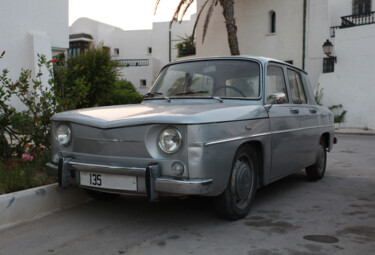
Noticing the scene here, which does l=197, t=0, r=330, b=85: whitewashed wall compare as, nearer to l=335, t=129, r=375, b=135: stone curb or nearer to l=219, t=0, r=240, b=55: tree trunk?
l=335, t=129, r=375, b=135: stone curb

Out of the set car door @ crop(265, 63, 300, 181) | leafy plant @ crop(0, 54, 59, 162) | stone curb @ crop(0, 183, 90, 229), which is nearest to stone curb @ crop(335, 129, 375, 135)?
car door @ crop(265, 63, 300, 181)

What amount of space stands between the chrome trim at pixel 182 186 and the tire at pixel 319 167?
3.27 m

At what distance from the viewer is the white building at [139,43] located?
3391cm

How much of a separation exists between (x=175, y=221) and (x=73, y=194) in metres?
1.41

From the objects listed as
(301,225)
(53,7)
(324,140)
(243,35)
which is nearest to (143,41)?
(243,35)

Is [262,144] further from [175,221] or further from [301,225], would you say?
[175,221]

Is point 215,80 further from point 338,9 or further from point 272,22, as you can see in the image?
point 338,9

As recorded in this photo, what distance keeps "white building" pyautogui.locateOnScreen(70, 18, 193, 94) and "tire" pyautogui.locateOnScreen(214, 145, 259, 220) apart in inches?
1180

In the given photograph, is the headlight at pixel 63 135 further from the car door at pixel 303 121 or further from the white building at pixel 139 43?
the white building at pixel 139 43

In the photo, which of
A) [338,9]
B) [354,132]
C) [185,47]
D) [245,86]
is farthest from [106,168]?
[185,47]

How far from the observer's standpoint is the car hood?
338cm

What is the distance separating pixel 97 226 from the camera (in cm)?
388

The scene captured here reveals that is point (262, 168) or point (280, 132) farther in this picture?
point (280, 132)

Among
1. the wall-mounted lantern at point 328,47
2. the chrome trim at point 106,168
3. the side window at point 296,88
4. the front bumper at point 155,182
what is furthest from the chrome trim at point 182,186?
the wall-mounted lantern at point 328,47
